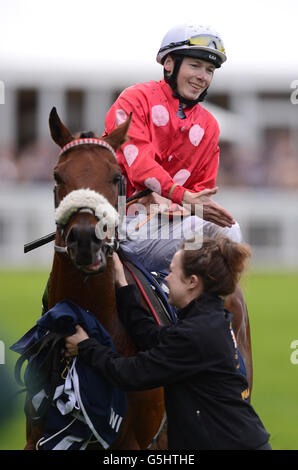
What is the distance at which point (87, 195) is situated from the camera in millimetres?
3418

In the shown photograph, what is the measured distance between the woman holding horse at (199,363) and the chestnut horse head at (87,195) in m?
0.40

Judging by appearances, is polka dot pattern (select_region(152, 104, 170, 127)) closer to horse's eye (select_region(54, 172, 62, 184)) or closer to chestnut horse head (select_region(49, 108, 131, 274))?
chestnut horse head (select_region(49, 108, 131, 274))

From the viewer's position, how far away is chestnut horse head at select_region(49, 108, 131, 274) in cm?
333

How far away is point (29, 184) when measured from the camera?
2016 cm

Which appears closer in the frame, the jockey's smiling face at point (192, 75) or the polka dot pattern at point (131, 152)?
the polka dot pattern at point (131, 152)

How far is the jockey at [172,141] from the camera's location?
415 cm

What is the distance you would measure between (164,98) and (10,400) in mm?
2025

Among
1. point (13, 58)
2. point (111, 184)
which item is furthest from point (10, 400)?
point (13, 58)

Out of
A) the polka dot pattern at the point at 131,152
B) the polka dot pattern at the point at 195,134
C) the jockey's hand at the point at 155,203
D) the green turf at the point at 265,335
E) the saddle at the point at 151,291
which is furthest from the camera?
the green turf at the point at 265,335

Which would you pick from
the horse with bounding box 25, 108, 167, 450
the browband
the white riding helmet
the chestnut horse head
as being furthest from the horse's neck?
the white riding helmet

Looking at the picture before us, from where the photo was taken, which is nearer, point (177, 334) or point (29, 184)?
point (177, 334)

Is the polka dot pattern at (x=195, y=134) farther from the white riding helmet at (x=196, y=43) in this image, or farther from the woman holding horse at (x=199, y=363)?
the woman holding horse at (x=199, y=363)

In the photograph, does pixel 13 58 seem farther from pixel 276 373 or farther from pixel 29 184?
pixel 276 373

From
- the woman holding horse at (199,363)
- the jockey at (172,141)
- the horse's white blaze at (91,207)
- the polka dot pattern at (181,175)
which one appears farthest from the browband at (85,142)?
the polka dot pattern at (181,175)
